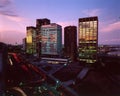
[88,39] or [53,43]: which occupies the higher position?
[88,39]

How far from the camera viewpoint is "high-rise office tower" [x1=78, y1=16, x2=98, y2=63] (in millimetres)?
141625

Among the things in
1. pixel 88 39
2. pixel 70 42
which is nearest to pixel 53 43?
pixel 70 42

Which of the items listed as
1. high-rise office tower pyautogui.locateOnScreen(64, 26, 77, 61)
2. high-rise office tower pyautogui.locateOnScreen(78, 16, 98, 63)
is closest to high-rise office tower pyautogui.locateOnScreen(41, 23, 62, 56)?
high-rise office tower pyautogui.locateOnScreen(64, 26, 77, 61)

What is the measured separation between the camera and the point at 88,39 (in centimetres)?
16525

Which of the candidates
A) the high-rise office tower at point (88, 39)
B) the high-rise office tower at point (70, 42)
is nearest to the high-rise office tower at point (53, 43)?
the high-rise office tower at point (70, 42)

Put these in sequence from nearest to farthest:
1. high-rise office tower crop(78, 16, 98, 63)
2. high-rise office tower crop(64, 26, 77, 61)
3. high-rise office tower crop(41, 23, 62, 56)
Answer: high-rise office tower crop(78, 16, 98, 63), high-rise office tower crop(64, 26, 77, 61), high-rise office tower crop(41, 23, 62, 56)

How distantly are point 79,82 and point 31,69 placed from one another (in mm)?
3843

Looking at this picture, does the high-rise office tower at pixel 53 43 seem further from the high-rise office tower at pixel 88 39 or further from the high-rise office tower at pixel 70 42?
the high-rise office tower at pixel 88 39

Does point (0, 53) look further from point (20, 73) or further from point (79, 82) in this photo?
point (79, 82)

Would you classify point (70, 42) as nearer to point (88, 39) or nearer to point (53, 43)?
point (53, 43)

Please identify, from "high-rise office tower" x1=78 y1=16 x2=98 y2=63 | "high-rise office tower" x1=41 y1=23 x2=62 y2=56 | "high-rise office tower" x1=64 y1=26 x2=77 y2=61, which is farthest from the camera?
"high-rise office tower" x1=41 y1=23 x2=62 y2=56

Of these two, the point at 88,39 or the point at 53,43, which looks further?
the point at 53,43

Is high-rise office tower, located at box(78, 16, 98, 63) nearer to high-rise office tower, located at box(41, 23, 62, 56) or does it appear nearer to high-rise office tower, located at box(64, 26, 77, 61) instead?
high-rise office tower, located at box(64, 26, 77, 61)

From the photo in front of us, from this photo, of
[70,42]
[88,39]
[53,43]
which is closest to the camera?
[88,39]
